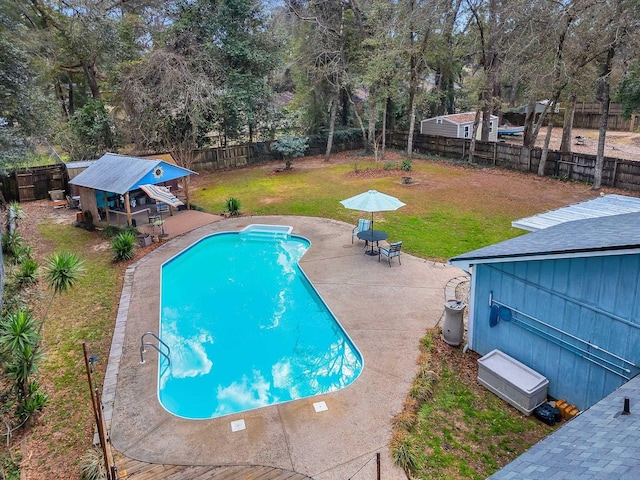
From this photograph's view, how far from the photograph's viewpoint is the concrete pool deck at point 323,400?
6.36 metres

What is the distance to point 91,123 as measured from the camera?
23172 mm

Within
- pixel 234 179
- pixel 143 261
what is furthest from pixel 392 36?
pixel 143 261

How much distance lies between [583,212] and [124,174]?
14.5m

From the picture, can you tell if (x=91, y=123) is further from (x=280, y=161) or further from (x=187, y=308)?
(x=187, y=308)

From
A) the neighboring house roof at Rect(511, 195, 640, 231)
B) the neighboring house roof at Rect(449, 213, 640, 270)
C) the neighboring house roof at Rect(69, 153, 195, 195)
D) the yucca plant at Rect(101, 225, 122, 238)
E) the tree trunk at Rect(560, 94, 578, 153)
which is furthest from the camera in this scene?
the tree trunk at Rect(560, 94, 578, 153)

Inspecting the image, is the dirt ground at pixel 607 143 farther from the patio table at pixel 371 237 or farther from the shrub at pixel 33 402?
the shrub at pixel 33 402

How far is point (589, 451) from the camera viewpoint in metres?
3.70

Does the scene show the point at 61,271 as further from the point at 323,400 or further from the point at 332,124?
the point at 332,124

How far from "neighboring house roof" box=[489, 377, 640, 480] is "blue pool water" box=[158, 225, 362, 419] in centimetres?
458

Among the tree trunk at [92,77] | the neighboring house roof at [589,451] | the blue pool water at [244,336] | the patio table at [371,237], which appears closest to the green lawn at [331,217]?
the patio table at [371,237]

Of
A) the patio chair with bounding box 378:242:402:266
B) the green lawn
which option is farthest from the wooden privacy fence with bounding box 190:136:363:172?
the patio chair with bounding box 378:242:402:266

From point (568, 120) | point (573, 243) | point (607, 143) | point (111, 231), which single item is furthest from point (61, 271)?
point (607, 143)

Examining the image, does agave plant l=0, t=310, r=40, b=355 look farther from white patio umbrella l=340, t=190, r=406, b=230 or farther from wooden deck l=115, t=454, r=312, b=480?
white patio umbrella l=340, t=190, r=406, b=230

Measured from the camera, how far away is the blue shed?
610cm
